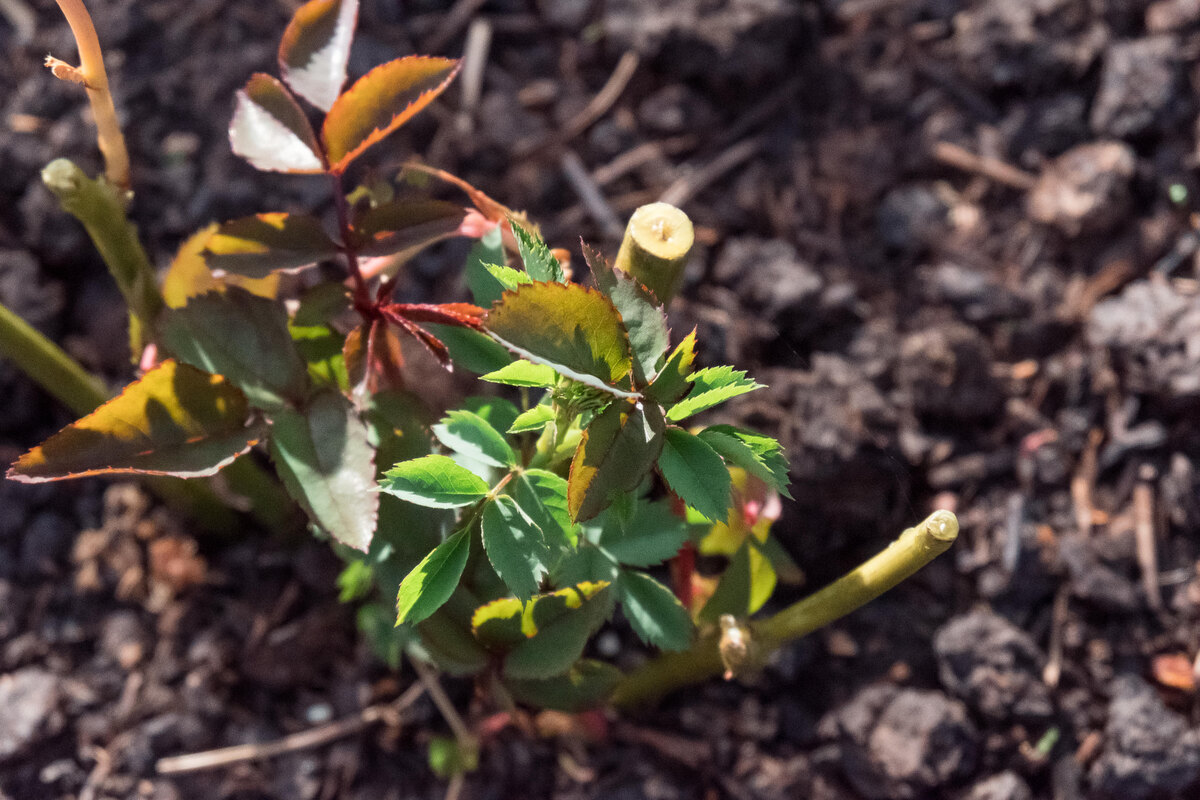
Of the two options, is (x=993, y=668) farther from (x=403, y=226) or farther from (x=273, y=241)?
(x=273, y=241)

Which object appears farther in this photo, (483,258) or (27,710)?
(27,710)

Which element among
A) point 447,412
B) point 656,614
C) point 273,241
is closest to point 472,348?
point 447,412

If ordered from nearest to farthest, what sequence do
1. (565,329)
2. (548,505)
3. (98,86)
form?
1. (565,329)
2. (548,505)
3. (98,86)

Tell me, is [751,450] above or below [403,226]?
below

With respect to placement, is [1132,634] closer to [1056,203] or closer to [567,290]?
[1056,203]

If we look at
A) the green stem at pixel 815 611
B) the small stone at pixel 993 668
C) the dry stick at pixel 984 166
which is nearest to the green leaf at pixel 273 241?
the green stem at pixel 815 611

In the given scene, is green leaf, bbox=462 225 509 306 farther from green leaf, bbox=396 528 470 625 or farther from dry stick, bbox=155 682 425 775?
dry stick, bbox=155 682 425 775
